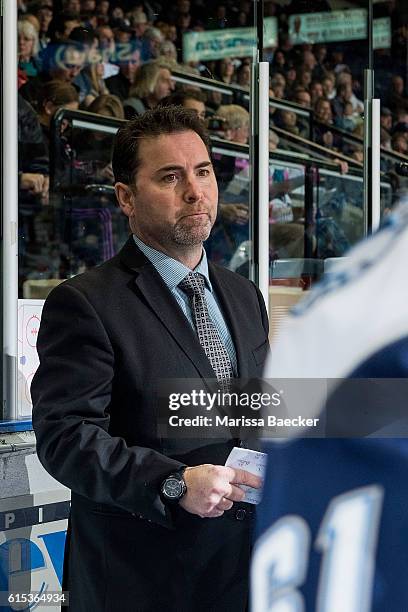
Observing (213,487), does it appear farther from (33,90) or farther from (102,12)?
(102,12)

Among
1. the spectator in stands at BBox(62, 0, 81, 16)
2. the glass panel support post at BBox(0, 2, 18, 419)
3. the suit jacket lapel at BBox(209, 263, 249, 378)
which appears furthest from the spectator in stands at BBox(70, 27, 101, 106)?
the suit jacket lapel at BBox(209, 263, 249, 378)

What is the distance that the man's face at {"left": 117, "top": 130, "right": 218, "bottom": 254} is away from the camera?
4.72 ft

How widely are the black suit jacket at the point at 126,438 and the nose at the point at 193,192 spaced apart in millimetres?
139

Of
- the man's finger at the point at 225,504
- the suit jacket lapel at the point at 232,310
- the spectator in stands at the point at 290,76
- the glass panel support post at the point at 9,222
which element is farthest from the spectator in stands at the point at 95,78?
the man's finger at the point at 225,504

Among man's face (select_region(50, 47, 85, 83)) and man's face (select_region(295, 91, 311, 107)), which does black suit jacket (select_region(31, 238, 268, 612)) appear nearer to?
man's face (select_region(50, 47, 85, 83))

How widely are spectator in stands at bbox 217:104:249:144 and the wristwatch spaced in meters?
3.15

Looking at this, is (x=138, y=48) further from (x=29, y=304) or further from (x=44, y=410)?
(x=44, y=410)

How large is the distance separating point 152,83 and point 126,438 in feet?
13.0

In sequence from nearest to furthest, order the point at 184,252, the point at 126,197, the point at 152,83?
1. the point at 184,252
2. the point at 126,197
3. the point at 152,83

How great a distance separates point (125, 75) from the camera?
5.17m

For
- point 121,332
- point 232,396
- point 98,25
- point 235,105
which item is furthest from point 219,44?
point 232,396

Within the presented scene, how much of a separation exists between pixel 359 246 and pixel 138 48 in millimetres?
5050

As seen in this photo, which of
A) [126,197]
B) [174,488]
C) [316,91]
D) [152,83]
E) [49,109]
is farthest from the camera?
[316,91]

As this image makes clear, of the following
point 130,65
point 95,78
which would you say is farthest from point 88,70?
point 130,65
